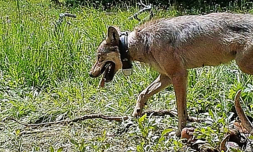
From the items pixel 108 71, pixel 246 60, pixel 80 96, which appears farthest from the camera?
pixel 80 96

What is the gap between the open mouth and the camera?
14.8 feet

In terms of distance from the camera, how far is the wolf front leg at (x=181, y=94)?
4168 mm

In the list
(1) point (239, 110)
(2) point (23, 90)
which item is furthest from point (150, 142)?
(2) point (23, 90)

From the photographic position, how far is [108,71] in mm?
4555

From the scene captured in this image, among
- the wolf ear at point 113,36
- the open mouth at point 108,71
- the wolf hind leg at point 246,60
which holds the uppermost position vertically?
the wolf ear at point 113,36

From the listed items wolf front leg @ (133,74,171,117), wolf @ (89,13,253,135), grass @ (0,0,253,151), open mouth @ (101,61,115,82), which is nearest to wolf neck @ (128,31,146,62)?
wolf @ (89,13,253,135)

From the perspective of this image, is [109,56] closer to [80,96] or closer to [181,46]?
[181,46]

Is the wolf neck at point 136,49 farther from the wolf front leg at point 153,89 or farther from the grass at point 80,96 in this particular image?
the grass at point 80,96

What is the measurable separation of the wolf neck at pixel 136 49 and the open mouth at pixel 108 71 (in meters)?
0.24

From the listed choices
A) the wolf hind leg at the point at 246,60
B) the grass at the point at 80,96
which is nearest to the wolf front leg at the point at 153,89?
the grass at the point at 80,96

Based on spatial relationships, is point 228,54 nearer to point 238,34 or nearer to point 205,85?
point 238,34

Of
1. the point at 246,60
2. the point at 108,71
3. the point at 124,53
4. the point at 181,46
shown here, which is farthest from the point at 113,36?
the point at 246,60

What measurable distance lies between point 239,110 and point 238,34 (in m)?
0.86

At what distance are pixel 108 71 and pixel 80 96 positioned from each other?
34.5 inches
